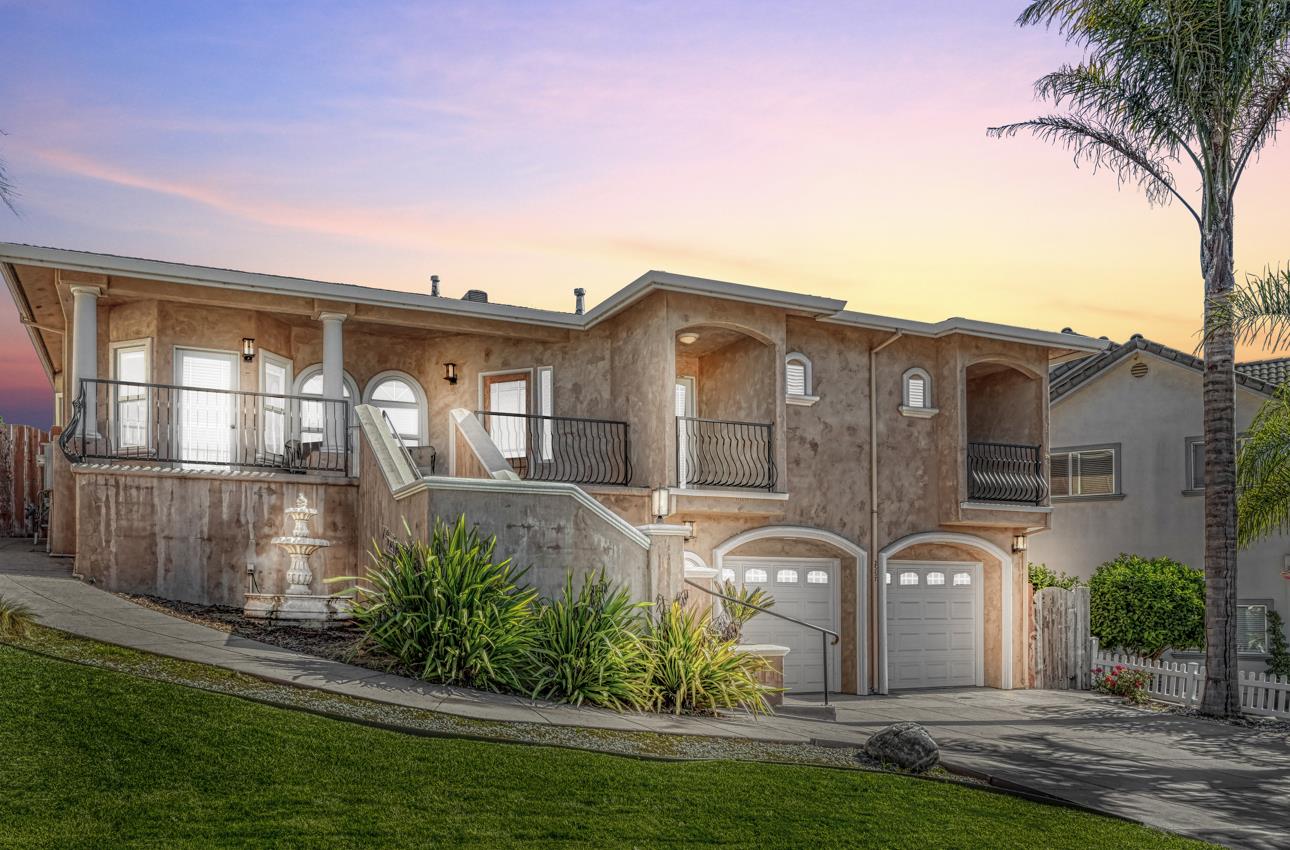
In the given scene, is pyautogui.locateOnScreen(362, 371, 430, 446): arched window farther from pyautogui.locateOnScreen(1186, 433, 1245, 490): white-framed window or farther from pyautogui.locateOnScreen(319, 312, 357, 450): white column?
pyautogui.locateOnScreen(1186, 433, 1245, 490): white-framed window

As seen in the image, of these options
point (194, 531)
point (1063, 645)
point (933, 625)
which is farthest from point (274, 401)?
point (1063, 645)

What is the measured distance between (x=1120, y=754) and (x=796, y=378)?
808cm

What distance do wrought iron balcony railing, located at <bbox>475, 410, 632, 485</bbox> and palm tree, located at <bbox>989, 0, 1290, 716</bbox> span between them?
869 centimetres

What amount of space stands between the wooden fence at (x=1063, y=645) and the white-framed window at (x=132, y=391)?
1520cm

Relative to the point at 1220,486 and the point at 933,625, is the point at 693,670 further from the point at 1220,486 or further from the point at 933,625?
the point at 933,625

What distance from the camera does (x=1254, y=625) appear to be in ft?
72.8

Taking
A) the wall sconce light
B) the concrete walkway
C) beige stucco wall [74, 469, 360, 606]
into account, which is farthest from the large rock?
beige stucco wall [74, 469, 360, 606]

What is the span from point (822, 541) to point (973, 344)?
14.6ft

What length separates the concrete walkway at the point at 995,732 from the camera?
9.65 m

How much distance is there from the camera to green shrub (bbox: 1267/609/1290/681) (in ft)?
68.1

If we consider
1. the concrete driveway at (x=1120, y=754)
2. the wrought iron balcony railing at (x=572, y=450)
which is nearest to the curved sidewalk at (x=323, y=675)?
the concrete driveway at (x=1120, y=754)

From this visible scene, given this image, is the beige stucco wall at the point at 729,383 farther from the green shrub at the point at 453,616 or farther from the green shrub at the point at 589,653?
the green shrub at the point at 589,653

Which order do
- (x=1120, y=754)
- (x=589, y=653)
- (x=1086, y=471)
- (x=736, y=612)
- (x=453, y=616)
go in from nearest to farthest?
(x=453, y=616) < (x=589, y=653) < (x=1120, y=754) < (x=736, y=612) < (x=1086, y=471)

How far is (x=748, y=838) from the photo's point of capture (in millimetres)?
7301
